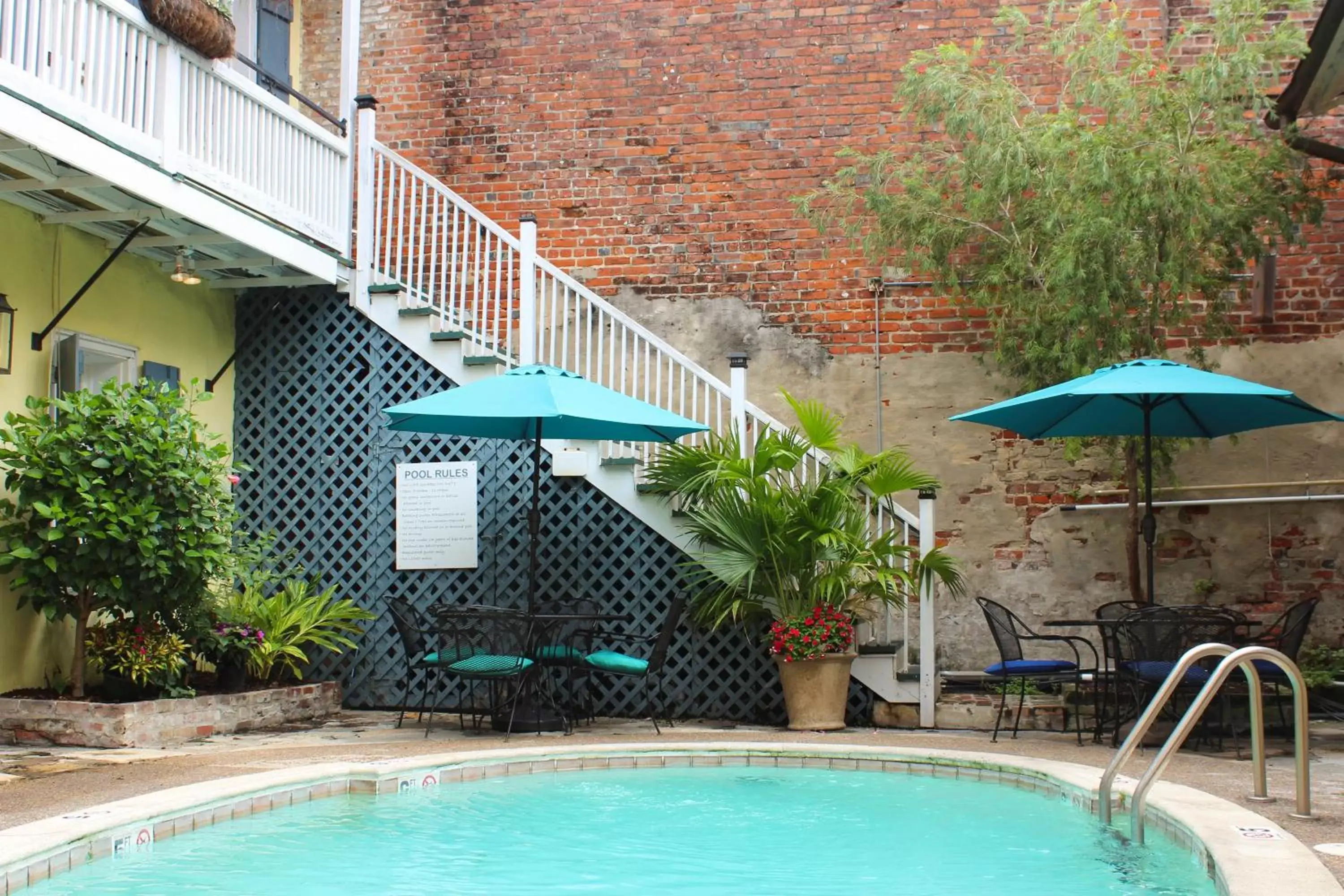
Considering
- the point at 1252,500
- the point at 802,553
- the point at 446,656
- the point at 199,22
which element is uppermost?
the point at 199,22

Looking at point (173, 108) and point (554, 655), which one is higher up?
point (173, 108)

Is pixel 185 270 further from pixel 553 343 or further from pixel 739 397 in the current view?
pixel 739 397

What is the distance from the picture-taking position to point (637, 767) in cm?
654

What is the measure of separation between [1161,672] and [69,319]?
6345 millimetres

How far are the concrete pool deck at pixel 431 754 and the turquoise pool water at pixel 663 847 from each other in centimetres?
58

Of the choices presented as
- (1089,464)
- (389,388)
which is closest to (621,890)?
(389,388)

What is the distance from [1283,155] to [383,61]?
6709 mm

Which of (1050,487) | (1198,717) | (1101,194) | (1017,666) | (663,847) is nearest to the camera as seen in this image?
(1198,717)

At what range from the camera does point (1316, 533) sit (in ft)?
30.0

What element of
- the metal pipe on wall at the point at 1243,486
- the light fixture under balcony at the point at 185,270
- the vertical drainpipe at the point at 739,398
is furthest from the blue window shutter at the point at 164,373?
the metal pipe on wall at the point at 1243,486

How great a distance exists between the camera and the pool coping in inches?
151

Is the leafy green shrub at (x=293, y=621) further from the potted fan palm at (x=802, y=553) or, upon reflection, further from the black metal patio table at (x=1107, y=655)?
the black metal patio table at (x=1107, y=655)

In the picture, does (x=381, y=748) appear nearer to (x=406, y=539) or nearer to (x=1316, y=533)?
(x=406, y=539)

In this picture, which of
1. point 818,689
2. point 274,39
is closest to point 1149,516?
point 818,689
